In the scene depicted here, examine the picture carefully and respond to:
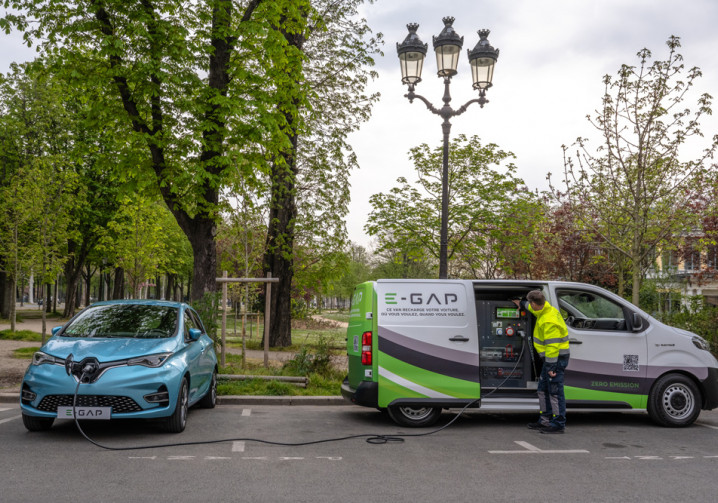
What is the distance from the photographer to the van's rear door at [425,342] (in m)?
8.30

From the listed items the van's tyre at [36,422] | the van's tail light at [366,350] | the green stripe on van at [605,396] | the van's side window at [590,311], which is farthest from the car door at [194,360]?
the van's side window at [590,311]

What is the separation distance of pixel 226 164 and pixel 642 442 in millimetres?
8317

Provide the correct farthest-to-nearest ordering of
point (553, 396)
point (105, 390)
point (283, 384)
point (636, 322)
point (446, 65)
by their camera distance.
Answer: point (446, 65), point (283, 384), point (636, 322), point (553, 396), point (105, 390)

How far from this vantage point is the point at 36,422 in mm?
7398

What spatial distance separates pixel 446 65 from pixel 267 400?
6.90 m

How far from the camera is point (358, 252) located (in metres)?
75.5

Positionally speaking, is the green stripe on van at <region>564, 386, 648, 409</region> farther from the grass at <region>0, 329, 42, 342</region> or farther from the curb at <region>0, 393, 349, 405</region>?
the grass at <region>0, 329, 42, 342</region>

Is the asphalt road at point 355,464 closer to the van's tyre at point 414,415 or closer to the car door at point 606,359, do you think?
the van's tyre at point 414,415

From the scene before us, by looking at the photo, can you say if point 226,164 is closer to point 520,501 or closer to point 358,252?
point 520,501

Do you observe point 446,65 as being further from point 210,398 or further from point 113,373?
point 113,373

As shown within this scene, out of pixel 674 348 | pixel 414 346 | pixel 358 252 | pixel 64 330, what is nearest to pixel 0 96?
pixel 64 330

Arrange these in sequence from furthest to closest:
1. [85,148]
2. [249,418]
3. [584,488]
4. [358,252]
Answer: [358,252] → [85,148] → [249,418] → [584,488]

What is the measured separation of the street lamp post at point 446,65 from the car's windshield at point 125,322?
524 cm

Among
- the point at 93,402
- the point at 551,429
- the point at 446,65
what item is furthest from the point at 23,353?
the point at 551,429
